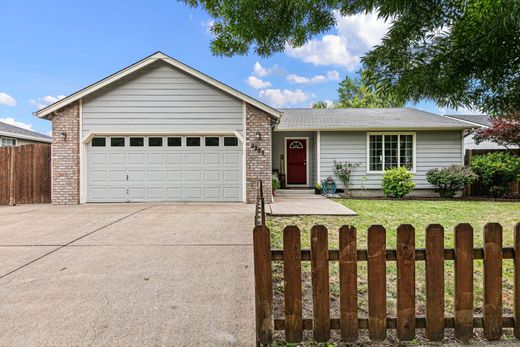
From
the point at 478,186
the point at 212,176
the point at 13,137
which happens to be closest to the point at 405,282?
the point at 212,176

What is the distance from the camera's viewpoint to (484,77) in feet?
8.03

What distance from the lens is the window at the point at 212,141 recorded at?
10812 mm

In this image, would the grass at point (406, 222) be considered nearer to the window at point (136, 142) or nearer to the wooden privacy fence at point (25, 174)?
the window at point (136, 142)

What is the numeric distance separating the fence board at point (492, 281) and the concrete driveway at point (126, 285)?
1.74 m

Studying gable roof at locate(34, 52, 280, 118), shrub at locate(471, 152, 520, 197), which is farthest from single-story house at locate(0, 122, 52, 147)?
shrub at locate(471, 152, 520, 197)

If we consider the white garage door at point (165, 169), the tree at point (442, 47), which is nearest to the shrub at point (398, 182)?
the white garage door at point (165, 169)

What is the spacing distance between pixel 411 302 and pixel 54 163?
11416 mm

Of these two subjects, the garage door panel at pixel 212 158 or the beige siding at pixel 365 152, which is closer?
the garage door panel at pixel 212 158

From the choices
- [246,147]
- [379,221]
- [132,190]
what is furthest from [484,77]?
[132,190]

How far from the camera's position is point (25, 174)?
10781 mm

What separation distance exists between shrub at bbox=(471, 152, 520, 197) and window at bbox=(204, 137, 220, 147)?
997 centimetres

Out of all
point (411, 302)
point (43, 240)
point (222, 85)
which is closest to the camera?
point (411, 302)

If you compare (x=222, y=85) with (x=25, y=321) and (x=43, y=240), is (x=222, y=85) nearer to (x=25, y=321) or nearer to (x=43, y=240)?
(x=43, y=240)

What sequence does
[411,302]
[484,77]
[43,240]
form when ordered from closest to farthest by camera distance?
[411,302] < [484,77] < [43,240]
